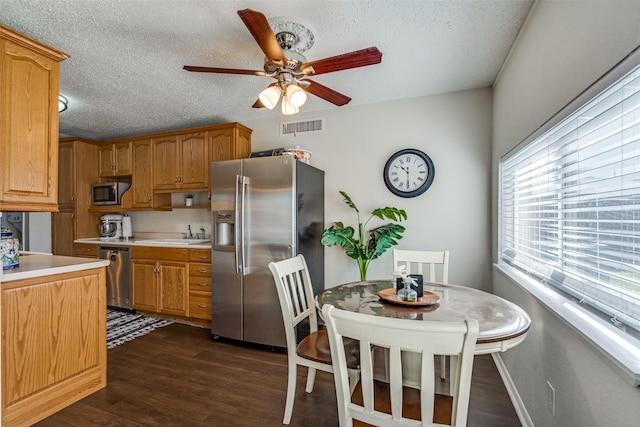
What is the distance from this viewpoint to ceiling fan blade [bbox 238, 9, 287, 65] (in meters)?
1.31

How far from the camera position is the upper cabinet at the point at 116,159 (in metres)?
4.10

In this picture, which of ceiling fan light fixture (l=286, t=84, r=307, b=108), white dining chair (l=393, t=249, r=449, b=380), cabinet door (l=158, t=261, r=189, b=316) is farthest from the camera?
cabinet door (l=158, t=261, r=189, b=316)

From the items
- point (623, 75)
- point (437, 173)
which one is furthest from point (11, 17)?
point (437, 173)

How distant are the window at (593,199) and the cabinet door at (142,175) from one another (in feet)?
13.6

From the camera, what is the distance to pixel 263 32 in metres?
1.46

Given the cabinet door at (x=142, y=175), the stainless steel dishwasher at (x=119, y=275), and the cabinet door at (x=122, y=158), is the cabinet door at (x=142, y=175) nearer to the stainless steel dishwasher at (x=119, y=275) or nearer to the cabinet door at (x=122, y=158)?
the cabinet door at (x=122, y=158)

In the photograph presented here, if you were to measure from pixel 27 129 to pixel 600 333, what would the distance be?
3086 mm

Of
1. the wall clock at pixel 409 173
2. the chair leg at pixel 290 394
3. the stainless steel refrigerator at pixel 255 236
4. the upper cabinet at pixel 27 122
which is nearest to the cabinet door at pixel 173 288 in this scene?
the stainless steel refrigerator at pixel 255 236

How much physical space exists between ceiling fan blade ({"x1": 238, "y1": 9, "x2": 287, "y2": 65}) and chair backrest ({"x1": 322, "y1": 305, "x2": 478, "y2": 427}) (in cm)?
128

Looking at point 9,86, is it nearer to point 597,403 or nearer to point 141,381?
point 141,381

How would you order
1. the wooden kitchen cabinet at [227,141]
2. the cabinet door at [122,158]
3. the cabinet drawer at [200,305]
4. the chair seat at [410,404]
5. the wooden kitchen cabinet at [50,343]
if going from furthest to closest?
the cabinet door at [122,158] → the wooden kitchen cabinet at [227,141] → the cabinet drawer at [200,305] → the wooden kitchen cabinet at [50,343] → the chair seat at [410,404]

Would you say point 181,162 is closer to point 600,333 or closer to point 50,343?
point 50,343

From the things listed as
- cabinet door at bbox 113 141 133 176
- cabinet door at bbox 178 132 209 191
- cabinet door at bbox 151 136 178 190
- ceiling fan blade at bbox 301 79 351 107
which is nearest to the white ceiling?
ceiling fan blade at bbox 301 79 351 107

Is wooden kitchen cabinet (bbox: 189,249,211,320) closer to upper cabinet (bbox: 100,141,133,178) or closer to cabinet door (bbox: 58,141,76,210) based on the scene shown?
upper cabinet (bbox: 100,141,133,178)
